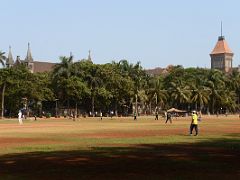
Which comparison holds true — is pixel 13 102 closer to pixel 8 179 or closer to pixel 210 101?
pixel 210 101

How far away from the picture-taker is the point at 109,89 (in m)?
119

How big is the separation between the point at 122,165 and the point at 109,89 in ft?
336

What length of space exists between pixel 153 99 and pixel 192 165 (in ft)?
399

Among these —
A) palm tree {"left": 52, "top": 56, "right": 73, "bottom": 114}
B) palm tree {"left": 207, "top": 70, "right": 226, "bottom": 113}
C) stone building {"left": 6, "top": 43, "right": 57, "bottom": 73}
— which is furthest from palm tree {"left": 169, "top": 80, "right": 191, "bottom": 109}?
stone building {"left": 6, "top": 43, "right": 57, "bottom": 73}

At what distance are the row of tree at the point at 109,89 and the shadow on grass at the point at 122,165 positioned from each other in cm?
8226

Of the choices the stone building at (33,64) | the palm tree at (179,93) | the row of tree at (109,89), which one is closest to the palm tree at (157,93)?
the row of tree at (109,89)

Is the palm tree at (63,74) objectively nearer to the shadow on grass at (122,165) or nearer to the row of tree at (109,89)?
the row of tree at (109,89)

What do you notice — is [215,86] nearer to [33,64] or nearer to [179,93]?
[179,93]

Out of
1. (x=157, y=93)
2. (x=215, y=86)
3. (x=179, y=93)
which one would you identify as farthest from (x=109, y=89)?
(x=215, y=86)

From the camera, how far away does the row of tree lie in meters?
106

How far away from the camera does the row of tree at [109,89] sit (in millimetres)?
106312

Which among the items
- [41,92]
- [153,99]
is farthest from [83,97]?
[153,99]

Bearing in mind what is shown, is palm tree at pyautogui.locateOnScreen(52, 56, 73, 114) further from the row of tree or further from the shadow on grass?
the shadow on grass

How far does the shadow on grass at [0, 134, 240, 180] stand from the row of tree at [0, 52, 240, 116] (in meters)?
82.3
